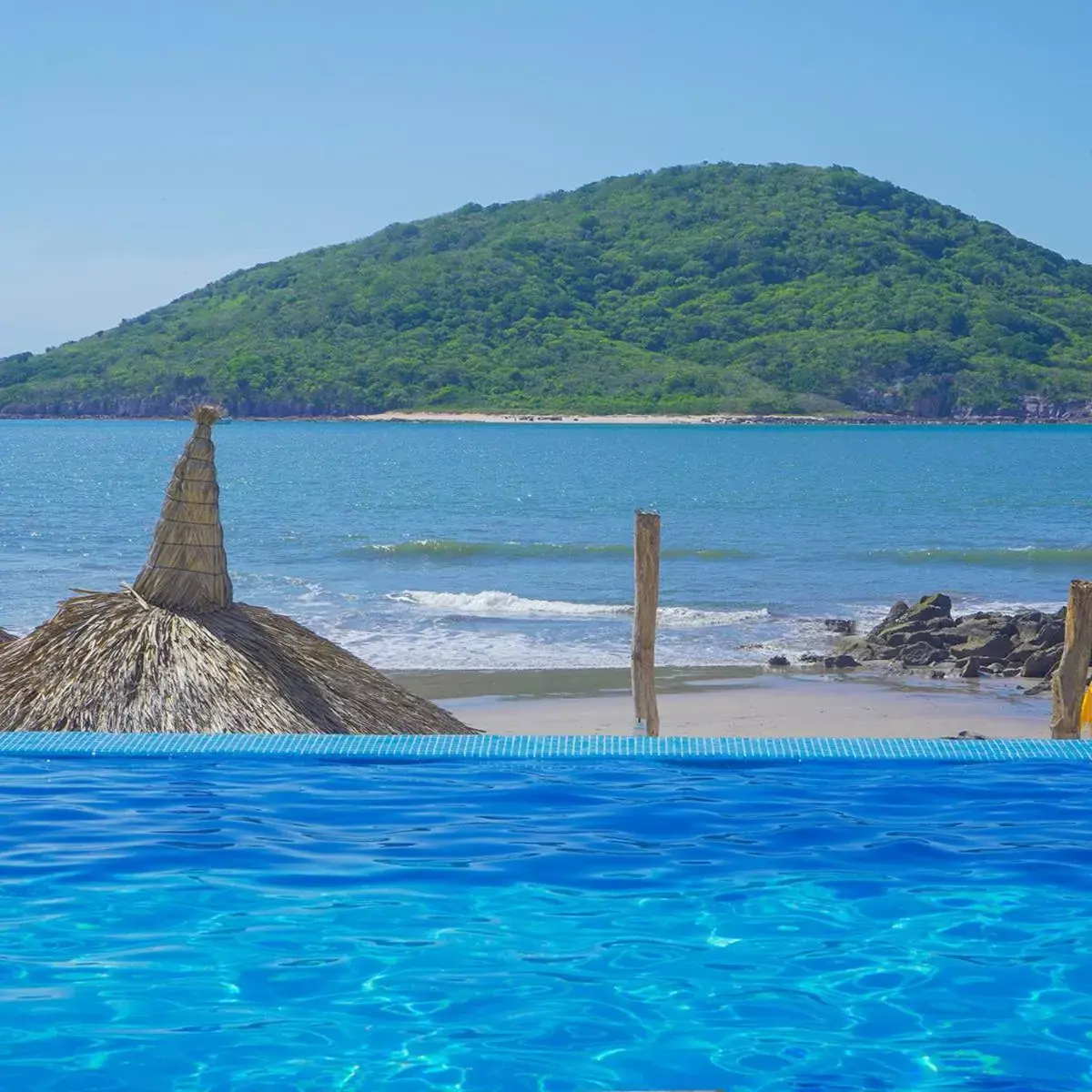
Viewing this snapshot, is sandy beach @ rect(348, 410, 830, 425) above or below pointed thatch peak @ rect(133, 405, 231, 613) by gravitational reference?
above

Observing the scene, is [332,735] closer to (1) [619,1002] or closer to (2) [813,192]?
(1) [619,1002]

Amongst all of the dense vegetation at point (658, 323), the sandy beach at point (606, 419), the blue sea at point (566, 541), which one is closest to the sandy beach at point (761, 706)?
the blue sea at point (566, 541)

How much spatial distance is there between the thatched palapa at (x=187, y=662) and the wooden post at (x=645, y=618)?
1.38 meters

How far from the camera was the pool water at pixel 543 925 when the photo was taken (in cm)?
454

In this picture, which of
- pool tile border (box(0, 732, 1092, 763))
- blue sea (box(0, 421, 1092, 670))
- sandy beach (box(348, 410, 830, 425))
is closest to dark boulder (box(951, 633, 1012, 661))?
blue sea (box(0, 421, 1092, 670))

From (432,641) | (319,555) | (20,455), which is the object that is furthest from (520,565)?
(20,455)

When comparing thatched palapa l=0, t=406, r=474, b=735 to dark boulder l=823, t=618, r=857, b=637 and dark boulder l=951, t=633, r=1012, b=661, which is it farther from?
dark boulder l=823, t=618, r=857, b=637

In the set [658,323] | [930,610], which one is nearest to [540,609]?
[930,610]

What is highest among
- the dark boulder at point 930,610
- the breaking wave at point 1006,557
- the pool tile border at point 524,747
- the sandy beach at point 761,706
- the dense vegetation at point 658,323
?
the dense vegetation at point 658,323

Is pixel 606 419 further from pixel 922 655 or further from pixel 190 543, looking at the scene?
pixel 190 543

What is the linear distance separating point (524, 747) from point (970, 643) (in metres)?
10.6

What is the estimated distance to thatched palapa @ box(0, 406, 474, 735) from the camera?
7.91 m

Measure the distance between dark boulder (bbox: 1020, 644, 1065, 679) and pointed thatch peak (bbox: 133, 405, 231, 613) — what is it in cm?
1016

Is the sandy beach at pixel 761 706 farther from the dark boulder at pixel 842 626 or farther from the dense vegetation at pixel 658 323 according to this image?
the dense vegetation at pixel 658 323
